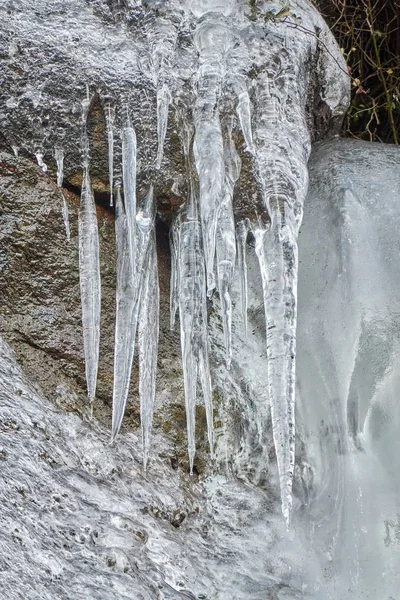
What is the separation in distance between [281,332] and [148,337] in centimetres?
39

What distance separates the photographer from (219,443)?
7.92 feet

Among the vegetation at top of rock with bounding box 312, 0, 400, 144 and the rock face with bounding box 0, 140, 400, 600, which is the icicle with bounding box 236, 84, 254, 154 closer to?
the rock face with bounding box 0, 140, 400, 600

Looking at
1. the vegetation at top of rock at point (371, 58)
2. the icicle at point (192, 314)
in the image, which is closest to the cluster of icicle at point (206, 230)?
the icicle at point (192, 314)

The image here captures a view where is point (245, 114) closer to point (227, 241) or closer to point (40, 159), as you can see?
point (227, 241)

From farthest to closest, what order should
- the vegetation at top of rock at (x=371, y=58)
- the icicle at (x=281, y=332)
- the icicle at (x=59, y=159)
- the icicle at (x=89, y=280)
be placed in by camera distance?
the vegetation at top of rock at (x=371, y=58), the icicle at (x=59, y=159), the icicle at (x=89, y=280), the icicle at (x=281, y=332)

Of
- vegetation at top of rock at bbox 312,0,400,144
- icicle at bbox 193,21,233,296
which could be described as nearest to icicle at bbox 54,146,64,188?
icicle at bbox 193,21,233,296

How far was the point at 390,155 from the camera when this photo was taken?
2918mm

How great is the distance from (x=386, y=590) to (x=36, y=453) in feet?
3.00

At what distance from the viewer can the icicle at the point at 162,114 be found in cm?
235

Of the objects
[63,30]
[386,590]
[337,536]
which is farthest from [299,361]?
[63,30]

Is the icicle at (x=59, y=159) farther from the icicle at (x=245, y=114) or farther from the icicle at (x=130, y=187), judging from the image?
the icicle at (x=245, y=114)

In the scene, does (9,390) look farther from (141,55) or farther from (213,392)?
(141,55)

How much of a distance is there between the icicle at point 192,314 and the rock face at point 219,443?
103mm

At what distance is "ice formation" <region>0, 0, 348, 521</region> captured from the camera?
7.70ft
